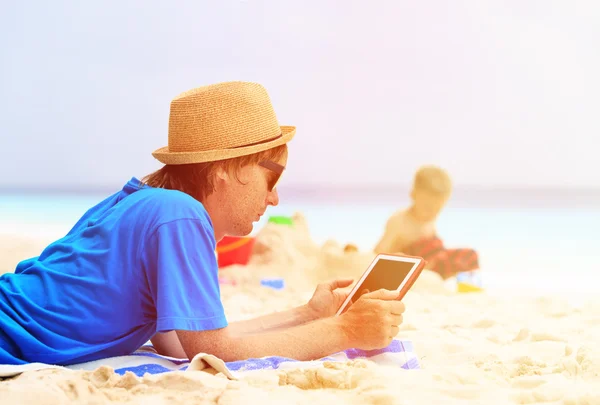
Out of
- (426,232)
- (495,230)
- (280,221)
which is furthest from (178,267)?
(495,230)

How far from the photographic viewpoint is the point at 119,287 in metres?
1.42

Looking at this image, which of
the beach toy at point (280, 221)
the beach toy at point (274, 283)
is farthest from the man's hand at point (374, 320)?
the beach toy at point (280, 221)

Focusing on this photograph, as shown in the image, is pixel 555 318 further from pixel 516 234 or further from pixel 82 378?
pixel 516 234

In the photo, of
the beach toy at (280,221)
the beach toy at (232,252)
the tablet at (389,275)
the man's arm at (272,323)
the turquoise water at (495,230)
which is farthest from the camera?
the turquoise water at (495,230)

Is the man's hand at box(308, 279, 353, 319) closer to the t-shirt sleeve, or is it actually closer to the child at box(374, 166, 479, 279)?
the t-shirt sleeve

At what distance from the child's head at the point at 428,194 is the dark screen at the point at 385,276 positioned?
2031 millimetres

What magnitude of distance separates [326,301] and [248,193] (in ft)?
1.29

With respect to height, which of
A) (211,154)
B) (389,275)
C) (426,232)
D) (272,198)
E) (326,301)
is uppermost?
(211,154)

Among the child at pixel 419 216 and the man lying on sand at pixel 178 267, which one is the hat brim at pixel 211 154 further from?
the child at pixel 419 216

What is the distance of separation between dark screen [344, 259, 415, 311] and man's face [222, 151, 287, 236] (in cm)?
35

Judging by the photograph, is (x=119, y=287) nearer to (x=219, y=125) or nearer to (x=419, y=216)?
(x=219, y=125)

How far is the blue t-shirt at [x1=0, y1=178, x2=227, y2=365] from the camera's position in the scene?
1361 millimetres

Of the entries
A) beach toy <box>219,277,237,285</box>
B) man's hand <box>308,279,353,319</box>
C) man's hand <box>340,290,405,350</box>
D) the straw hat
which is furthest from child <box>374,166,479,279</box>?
the straw hat

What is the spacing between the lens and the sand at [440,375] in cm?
122
